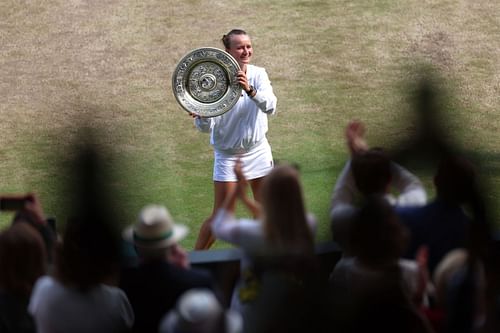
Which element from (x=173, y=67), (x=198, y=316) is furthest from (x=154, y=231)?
(x=173, y=67)

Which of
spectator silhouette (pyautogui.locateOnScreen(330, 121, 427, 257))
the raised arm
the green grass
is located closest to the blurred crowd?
spectator silhouette (pyautogui.locateOnScreen(330, 121, 427, 257))

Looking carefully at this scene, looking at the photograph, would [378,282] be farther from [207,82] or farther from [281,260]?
[207,82]

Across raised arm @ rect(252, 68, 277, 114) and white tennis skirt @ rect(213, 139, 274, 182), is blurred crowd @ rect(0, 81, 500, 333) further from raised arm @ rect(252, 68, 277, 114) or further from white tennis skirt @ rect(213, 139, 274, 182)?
white tennis skirt @ rect(213, 139, 274, 182)

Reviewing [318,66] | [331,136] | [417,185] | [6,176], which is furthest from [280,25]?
[417,185]

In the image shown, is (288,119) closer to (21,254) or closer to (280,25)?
(280,25)

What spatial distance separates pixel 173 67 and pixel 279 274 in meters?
10.5

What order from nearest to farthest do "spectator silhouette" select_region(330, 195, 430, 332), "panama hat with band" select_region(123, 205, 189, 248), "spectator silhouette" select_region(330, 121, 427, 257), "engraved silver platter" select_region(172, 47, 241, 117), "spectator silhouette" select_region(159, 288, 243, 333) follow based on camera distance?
"spectator silhouette" select_region(159, 288, 243, 333) < "spectator silhouette" select_region(330, 195, 430, 332) < "panama hat with band" select_region(123, 205, 189, 248) < "spectator silhouette" select_region(330, 121, 427, 257) < "engraved silver platter" select_region(172, 47, 241, 117)

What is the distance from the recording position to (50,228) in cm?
632

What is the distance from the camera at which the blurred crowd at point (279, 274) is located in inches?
222

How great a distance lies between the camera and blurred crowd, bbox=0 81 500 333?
5.64m

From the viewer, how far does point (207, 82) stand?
9.62 meters

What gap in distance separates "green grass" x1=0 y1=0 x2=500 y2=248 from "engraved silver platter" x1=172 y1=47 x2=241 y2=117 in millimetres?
1426

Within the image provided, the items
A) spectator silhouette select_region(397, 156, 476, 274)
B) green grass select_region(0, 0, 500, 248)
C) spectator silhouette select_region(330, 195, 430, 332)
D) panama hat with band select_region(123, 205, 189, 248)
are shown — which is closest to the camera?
spectator silhouette select_region(330, 195, 430, 332)

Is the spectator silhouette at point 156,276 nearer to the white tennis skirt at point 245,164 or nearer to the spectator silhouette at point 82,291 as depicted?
the spectator silhouette at point 82,291
